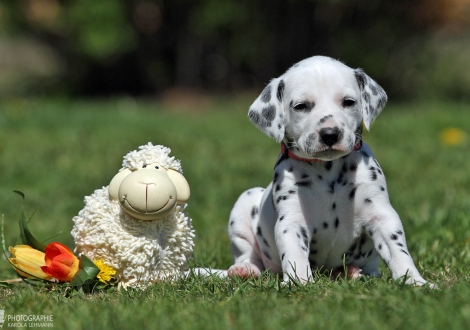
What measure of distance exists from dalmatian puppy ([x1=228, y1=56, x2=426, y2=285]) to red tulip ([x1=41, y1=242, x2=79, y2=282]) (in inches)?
38.7

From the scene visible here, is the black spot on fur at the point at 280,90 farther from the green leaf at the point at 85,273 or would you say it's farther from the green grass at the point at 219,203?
the green leaf at the point at 85,273

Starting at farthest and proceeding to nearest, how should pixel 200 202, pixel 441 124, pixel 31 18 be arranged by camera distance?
pixel 31 18, pixel 441 124, pixel 200 202

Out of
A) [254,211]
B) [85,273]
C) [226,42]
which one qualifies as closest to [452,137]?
[254,211]

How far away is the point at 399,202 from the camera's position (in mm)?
7027

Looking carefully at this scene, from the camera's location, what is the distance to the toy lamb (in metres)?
3.98

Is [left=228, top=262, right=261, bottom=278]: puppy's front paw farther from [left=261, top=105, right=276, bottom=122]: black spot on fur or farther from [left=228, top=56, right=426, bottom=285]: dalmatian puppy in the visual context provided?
[left=261, top=105, right=276, bottom=122]: black spot on fur

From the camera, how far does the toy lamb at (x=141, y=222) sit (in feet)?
13.1

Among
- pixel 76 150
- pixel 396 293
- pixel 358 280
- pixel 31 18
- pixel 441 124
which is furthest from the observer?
pixel 31 18

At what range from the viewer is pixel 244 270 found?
4492mm

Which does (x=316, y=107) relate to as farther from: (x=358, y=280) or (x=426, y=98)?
(x=426, y=98)

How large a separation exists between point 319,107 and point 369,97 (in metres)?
0.45

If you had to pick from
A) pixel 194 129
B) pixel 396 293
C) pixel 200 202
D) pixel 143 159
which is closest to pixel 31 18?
pixel 194 129

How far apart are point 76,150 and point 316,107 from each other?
6322 millimetres

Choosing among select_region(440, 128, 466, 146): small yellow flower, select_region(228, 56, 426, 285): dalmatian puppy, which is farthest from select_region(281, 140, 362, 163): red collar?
select_region(440, 128, 466, 146): small yellow flower
